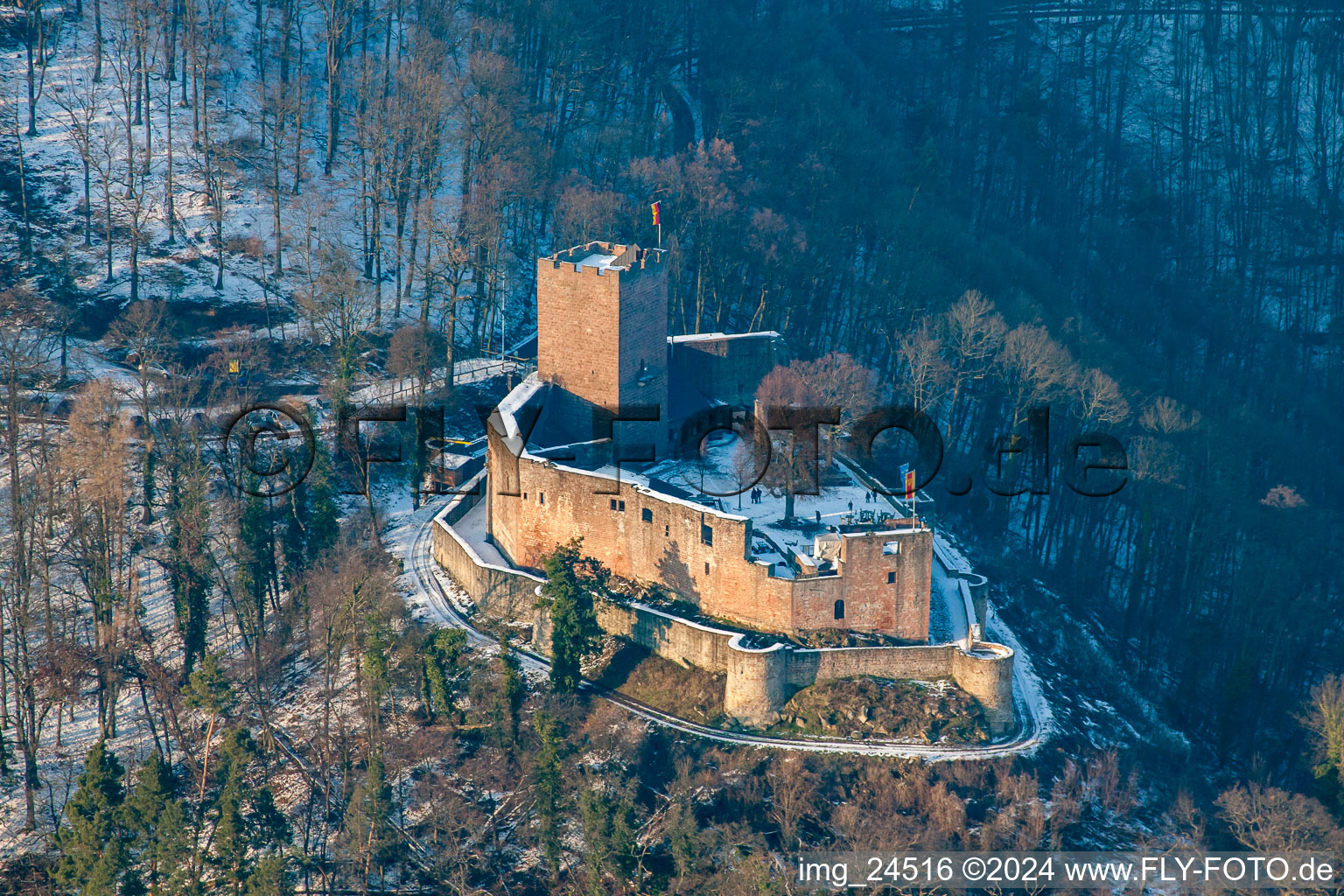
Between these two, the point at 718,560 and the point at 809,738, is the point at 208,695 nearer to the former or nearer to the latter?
the point at 718,560

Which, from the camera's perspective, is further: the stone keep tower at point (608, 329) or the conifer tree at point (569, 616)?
the stone keep tower at point (608, 329)

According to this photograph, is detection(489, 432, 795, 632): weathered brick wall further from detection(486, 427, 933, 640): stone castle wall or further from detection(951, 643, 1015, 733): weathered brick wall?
detection(951, 643, 1015, 733): weathered brick wall

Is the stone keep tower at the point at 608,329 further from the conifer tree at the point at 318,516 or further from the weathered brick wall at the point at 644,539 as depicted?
the conifer tree at the point at 318,516

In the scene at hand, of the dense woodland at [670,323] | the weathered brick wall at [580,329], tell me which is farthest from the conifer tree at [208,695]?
the weathered brick wall at [580,329]

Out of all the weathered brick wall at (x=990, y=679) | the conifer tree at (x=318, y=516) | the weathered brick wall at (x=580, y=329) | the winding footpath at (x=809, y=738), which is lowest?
the winding footpath at (x=809, y=738)

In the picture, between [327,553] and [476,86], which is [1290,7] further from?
[327,553]

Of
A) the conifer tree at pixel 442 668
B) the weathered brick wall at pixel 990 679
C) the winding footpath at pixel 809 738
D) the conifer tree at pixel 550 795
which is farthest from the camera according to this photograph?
the weathered brick wall at pixel 990 679
